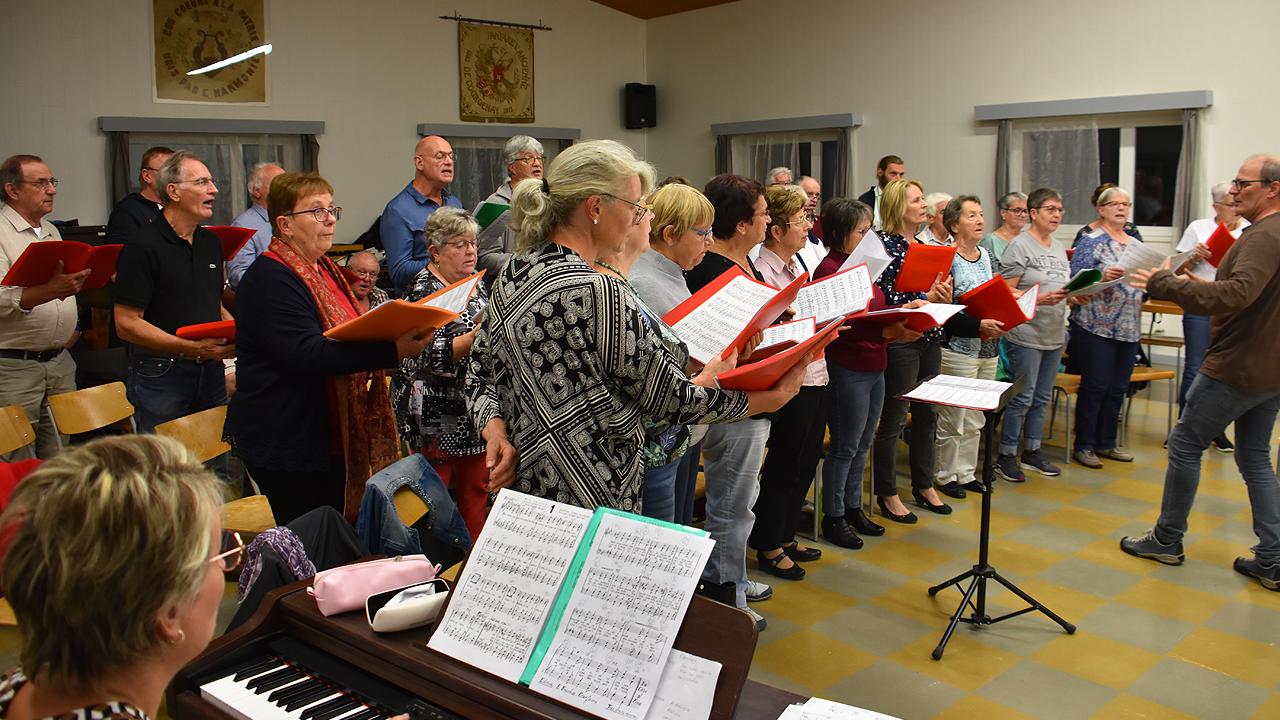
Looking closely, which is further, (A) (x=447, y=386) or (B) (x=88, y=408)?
(B) (x=88, y=408)

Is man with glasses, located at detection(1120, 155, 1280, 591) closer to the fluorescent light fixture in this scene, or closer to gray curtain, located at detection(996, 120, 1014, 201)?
gray curtain, located at detection(996, 120, 1014, 201)

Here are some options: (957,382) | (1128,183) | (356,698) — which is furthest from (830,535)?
(1128,183)

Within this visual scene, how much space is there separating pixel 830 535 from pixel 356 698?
10.3 ft

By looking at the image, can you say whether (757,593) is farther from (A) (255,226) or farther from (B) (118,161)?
→ (B) (118,161)

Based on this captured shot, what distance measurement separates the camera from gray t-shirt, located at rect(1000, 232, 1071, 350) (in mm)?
5375

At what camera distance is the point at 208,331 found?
11.3 ft

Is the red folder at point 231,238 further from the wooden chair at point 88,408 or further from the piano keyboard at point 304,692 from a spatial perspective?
the piano keyboard at point 304,692

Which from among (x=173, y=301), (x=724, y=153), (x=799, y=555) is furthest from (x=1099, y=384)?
(x=724, y=153)

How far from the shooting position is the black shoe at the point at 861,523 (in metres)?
4.65

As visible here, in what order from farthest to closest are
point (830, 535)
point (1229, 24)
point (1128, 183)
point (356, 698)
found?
point (1128, 183) < point (1229, 24) < point (830, 535) < point (356, 698)

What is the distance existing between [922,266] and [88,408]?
329 cm

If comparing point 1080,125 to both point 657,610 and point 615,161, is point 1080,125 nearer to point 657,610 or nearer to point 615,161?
point 615,161

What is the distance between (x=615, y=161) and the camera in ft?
7.13

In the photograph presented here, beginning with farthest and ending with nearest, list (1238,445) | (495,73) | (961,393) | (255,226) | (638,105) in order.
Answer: (638,105), (495,73), (255,226), (1238,445), (961,393)
